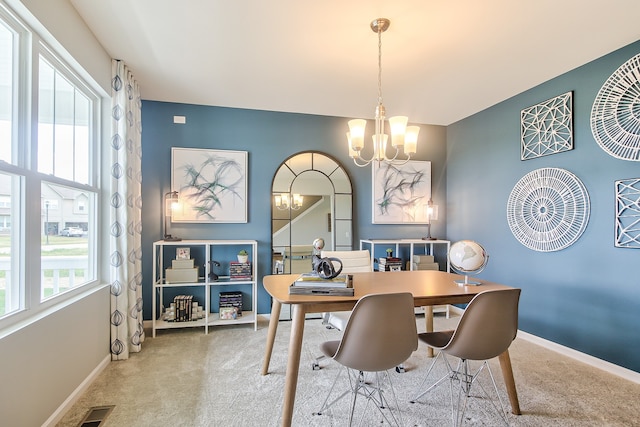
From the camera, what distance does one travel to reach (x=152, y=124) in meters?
3.45

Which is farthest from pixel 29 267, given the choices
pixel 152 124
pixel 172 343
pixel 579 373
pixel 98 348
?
pixel 579 373

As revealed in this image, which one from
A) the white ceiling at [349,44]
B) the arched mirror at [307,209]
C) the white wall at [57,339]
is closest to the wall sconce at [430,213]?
the arched mirror at [307,209]

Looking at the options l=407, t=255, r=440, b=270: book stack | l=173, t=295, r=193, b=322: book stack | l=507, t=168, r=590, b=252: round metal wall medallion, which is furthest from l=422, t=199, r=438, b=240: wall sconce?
l=173, t=295, r=193, b=322: book stack

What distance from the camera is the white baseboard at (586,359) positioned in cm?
232

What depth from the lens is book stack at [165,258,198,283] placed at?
10.4 feet

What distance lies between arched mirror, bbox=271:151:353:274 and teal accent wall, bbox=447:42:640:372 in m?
1.65

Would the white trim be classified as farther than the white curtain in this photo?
No

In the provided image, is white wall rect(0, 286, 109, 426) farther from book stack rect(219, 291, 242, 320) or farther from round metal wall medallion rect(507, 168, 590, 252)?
round metal wall medallion rect(507, 168, 590, 252)

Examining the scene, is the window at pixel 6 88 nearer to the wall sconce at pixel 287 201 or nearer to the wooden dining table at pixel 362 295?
the wooden dining table at pixel 362 295

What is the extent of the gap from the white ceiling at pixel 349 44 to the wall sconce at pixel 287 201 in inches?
44.4

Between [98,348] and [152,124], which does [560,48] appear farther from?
[98,348]

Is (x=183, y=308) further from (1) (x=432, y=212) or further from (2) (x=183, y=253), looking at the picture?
(1) (x=432, y=212)

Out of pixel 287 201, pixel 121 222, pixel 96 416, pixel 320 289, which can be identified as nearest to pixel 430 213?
pixel 287 201

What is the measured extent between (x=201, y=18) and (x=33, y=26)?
Answer: 35.4 inches
